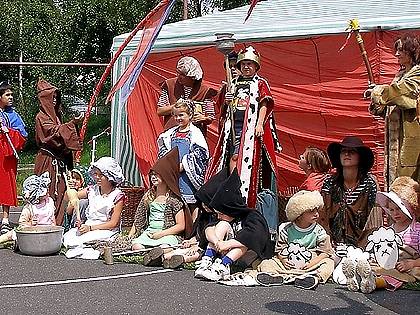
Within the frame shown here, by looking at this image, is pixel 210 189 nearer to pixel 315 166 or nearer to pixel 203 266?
pixel 203 266

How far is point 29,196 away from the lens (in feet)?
21.8

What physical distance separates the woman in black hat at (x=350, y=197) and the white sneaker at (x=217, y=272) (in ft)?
3.30

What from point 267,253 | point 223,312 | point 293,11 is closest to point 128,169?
point 293,11

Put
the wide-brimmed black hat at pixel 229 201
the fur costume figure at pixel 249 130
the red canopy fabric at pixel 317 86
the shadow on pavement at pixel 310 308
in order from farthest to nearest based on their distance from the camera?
the red canopy fabric at pixel 317 86, the fur costume figure at pixel 249 130, the wide-brimmed black hat at pixel 229 201, the shadow on pavement at pixel 310 308

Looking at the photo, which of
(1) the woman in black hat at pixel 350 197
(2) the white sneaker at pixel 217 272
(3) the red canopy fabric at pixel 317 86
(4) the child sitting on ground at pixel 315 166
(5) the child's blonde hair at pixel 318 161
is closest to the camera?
(2) the white sneaker at pixel 217 272

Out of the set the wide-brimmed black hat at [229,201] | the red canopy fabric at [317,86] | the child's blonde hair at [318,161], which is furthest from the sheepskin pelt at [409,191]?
the red canopy fabric at [317,86]

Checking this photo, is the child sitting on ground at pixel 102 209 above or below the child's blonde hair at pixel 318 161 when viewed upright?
below

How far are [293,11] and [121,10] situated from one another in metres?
13.6

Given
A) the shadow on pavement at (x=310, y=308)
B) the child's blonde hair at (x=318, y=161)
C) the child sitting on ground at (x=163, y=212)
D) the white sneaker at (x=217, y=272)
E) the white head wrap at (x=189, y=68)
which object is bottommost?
the shadow on pavement at (x=310, y=308)

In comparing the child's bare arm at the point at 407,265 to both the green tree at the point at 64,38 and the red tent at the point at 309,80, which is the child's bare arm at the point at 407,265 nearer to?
the red tent at the point at 309,80

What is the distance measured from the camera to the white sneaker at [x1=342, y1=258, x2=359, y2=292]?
16.4 ft

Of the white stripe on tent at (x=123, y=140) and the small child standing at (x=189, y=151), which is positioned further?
the white stripe on tent at (x=123, y=140)

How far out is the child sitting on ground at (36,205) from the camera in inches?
261

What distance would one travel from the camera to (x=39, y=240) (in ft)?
20.5
